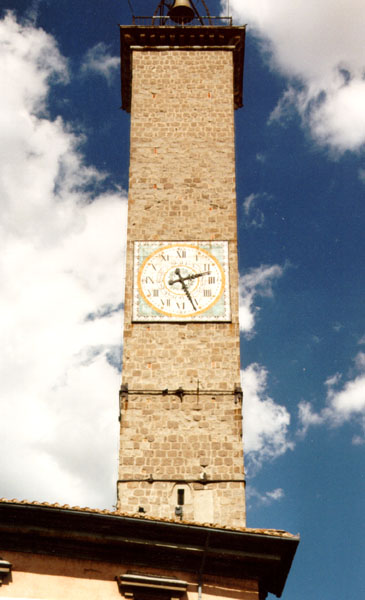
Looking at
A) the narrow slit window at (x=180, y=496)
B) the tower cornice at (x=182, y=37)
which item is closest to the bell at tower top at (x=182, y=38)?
the tower cornice at (x=182, y=37)

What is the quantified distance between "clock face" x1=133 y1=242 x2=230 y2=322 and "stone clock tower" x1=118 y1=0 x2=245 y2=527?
24 mm

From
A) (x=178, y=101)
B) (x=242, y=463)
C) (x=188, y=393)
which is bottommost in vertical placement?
(x=242, y=463)

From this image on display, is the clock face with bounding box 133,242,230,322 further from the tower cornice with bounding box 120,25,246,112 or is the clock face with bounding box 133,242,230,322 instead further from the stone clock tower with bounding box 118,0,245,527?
the tower cornice with bounding box 120,25,246,112

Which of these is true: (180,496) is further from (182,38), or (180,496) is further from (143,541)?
(182,38)

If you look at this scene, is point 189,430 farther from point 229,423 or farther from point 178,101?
point 178,101

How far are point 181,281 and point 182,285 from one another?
0.11m

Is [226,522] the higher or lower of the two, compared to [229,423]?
lower

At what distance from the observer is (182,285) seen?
1939cm

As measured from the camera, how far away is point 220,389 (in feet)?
59.3

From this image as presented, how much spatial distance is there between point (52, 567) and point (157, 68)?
16072 mm

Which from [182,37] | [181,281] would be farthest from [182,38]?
[181,281]

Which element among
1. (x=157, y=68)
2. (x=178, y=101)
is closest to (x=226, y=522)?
(x=178, y=101)

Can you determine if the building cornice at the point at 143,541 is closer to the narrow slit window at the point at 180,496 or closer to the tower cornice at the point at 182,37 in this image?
the narrow slit window at the point at 180,496

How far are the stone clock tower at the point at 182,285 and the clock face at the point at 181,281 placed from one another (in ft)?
0.08
